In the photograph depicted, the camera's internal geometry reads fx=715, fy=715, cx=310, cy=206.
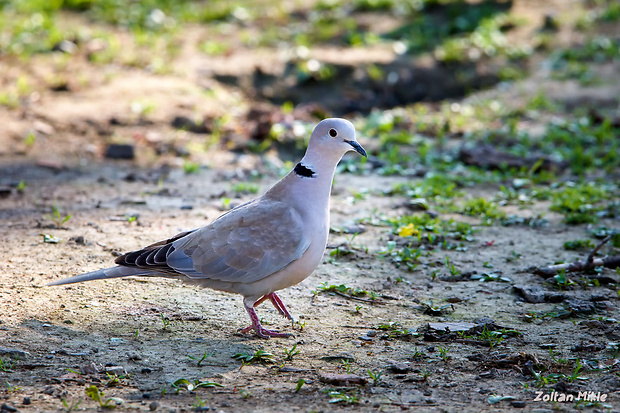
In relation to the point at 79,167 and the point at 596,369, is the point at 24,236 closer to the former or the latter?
the point at 79,167

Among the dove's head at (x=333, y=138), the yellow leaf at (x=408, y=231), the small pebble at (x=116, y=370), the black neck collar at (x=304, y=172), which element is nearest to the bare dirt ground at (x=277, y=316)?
the small pebble at (x=116, y=370)

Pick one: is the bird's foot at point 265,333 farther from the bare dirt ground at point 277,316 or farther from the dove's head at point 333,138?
the dove's head at point 333,138

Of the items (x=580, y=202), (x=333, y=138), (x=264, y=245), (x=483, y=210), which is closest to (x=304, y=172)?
(x=333, y=138)

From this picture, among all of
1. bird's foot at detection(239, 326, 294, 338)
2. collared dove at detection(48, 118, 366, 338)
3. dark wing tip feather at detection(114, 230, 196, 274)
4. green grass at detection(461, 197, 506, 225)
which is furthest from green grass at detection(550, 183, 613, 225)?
dark wing tip feather at detection(114, 230, 196, 274)

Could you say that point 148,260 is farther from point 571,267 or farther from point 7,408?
point 571,267

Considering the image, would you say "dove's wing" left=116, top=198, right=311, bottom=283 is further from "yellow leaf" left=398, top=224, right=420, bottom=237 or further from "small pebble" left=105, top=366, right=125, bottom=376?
"yellow leaf" left=398, top=224, right=420, bottom=237

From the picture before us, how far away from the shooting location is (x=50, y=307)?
3.87 m

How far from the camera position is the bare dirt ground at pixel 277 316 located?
3.18 meters

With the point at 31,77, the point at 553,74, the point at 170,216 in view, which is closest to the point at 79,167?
the point at 170,216

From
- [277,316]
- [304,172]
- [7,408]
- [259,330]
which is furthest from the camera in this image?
[277,316]

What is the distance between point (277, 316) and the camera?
13.6ft

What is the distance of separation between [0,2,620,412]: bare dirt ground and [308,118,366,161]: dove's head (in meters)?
0.93

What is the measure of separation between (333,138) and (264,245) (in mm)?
713

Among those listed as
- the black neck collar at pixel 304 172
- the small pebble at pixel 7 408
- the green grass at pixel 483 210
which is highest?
the black neck collar at pixel 304 172
